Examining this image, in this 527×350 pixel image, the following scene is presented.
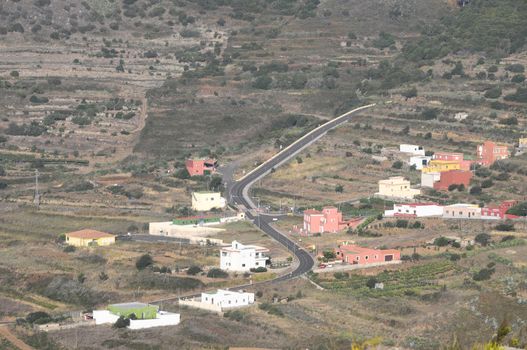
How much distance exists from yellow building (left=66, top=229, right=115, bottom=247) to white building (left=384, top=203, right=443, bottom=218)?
1337 cm

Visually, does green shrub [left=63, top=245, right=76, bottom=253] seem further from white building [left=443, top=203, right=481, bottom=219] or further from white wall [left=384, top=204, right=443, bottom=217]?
white building [left=443, top=203, right=481, bottom=219]

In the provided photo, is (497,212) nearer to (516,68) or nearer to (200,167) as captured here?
(200,167)

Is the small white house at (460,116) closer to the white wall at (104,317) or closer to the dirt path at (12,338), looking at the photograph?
the white wall at (104,317)

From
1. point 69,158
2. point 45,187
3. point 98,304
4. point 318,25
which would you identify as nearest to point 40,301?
point 98,304

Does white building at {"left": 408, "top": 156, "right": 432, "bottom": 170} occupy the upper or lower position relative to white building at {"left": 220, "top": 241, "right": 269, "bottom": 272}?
upper

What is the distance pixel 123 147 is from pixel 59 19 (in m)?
34.6

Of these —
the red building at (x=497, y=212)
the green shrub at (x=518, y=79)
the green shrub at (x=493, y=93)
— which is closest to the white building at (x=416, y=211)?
the red building at (x=497, y=212)

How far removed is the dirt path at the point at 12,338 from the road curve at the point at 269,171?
11892 mm

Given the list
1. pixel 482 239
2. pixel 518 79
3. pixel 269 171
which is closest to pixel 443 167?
pixel 269 171

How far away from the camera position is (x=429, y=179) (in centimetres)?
10281

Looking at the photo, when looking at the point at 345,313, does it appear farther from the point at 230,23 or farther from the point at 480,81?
the point at 230,23

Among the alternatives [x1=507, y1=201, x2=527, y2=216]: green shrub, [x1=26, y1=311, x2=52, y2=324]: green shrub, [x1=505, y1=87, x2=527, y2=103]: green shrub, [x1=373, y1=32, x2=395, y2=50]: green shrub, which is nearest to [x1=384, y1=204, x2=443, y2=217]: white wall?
[x1=507, y1=201, x2=527, y2=216]: green shrub

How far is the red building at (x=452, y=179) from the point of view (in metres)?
101

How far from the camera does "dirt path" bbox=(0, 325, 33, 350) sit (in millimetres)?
75144
